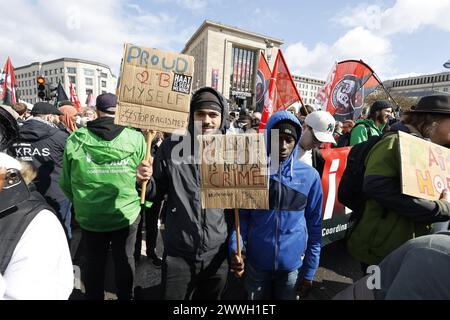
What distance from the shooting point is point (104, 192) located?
238cm

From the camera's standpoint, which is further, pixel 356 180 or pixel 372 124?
pixel 372 124

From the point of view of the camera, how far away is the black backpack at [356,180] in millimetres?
2163

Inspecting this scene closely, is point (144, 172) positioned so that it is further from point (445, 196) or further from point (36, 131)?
point (36, 131)

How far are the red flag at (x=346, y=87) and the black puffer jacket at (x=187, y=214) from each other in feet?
14.7

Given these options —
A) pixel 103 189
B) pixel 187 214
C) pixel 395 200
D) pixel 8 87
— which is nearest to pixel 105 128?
pixel 103 189

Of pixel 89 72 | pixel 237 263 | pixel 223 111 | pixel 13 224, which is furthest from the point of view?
pixel 89 72

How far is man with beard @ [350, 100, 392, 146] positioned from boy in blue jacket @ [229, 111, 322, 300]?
266 cm

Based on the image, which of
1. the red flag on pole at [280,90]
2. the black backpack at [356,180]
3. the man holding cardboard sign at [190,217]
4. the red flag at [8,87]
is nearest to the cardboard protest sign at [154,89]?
the man holding cardboard sign at [190,217]

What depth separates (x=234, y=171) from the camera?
1759 mm

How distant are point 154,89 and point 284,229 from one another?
1535 millimetres

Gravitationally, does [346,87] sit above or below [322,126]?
above

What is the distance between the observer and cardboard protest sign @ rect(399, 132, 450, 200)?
173 centimetres

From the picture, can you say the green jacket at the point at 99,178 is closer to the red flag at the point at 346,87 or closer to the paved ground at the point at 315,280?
the paved ground at the point at 315,280
